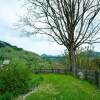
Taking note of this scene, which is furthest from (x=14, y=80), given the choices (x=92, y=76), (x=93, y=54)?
(x=93, y=54)

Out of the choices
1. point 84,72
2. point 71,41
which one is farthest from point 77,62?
point 84,72

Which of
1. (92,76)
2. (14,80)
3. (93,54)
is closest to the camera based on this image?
(14,80)

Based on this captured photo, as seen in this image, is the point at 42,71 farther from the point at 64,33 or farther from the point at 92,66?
the point at 92,66

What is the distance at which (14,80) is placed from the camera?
1684cm

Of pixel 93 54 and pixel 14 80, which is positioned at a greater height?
pixel 93 54

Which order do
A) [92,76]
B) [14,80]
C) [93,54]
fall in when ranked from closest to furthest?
[14,80]
[92,76]
[93,54]

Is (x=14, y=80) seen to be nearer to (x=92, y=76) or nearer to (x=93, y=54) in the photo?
(x=92, y=76)

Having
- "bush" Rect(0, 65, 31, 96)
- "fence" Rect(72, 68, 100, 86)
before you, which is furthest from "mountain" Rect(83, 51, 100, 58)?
"bush" Rect(0, 65, 31, 96)

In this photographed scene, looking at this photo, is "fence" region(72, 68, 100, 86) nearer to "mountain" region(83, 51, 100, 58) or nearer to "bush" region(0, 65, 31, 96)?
"bush" region(0, 65, 31, 96)

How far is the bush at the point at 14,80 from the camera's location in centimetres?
1658

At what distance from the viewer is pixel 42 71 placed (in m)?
34.4

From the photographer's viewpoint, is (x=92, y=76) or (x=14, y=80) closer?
(x=14, y=80)

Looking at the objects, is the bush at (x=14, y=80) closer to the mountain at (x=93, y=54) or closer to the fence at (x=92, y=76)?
the fence at (x=92, y=76)

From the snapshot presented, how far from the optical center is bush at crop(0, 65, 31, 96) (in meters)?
16.6
